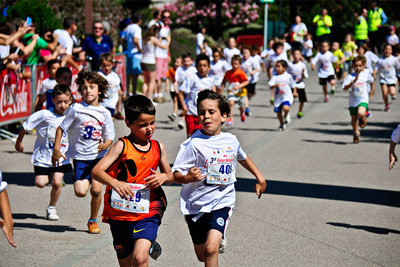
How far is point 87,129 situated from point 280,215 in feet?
7.54

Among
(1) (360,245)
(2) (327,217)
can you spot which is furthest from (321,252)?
(2) (327,217)

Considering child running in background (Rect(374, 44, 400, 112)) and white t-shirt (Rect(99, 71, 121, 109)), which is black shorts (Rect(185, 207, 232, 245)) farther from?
child running in background (Rect(374, 44, 400, 112))

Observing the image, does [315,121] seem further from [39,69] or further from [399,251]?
[399,251]

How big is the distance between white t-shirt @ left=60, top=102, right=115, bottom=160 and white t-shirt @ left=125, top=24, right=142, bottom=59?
10.3 m

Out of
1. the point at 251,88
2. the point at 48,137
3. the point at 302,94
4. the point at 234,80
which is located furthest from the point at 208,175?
the point at 251,88

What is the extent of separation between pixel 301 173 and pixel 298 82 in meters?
7.18

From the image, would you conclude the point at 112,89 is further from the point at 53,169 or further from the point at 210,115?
the point at 210,115

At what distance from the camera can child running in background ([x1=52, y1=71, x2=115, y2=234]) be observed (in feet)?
23.4

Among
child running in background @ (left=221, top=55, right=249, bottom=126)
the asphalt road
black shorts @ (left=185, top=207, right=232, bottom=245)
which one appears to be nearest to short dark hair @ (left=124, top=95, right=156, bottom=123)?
black shorts @ (left=185, top=207, right=232, bottom=245)

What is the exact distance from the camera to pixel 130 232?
197 inches

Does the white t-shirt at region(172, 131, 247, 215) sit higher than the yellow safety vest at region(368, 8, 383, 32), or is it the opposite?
the yellow safety vest at region(368, 8, 383, 32)

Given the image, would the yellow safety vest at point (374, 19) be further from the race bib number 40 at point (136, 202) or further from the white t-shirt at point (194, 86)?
the race bib number 40 at point (136, 202)

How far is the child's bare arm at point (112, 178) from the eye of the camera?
4.85 m

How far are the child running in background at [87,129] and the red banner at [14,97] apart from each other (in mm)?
5348
